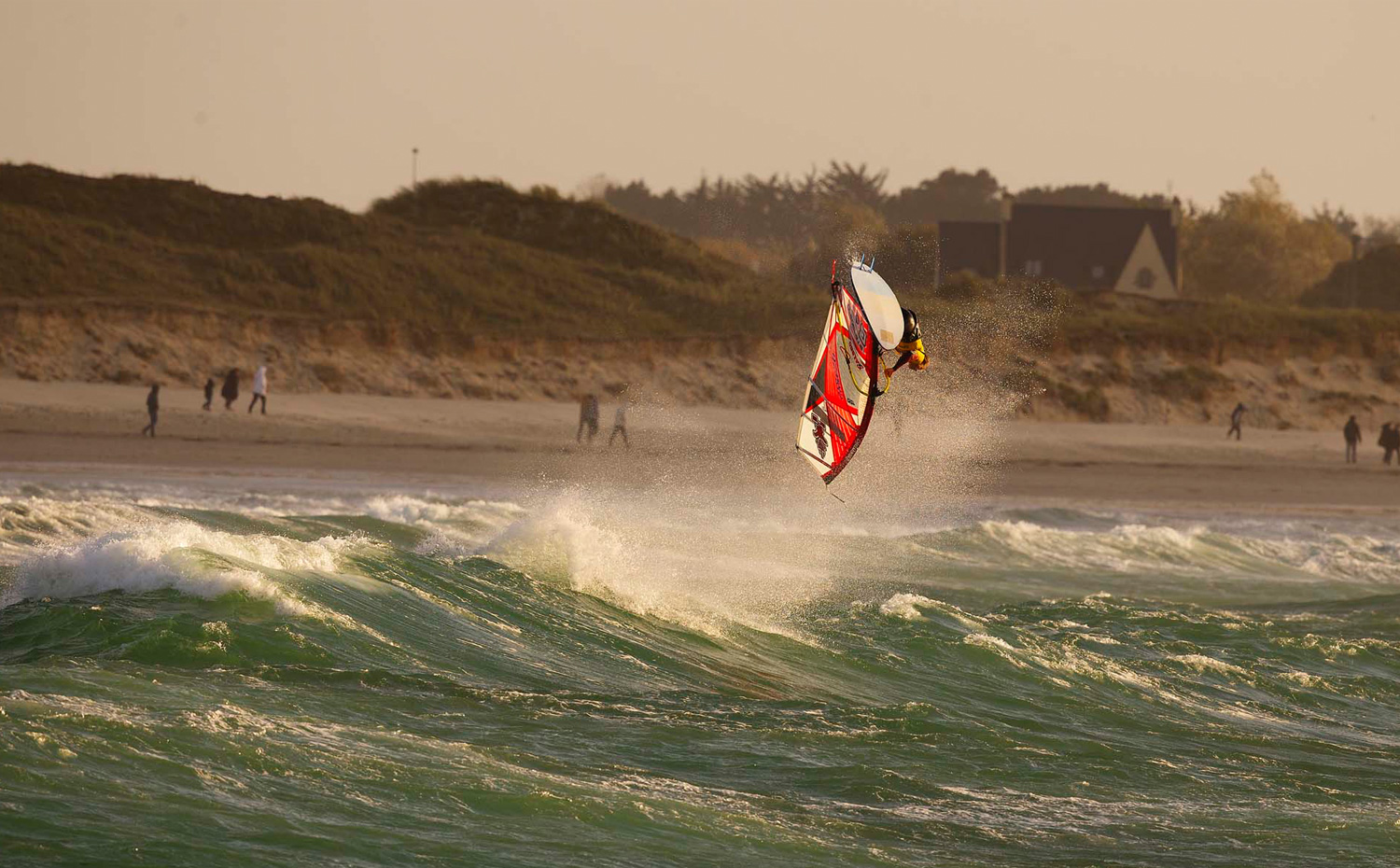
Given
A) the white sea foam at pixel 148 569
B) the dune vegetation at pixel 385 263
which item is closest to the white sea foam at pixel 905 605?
the white sea foam at pixel 148 569

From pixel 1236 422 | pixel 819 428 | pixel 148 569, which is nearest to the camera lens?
pixel 819 428

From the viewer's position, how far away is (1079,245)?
224 feet

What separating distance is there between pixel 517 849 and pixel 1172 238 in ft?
222

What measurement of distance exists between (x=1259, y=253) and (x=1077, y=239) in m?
20.6

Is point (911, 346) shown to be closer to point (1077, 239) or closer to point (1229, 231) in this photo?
point (1077, 239)

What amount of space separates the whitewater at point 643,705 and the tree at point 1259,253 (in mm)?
68334

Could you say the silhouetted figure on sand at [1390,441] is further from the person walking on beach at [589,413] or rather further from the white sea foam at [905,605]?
the white sea foam at [905,605]

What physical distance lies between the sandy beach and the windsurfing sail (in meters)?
15.0

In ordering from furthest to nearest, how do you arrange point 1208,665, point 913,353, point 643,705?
point 1208,665 < point 643,705 < point 913,353

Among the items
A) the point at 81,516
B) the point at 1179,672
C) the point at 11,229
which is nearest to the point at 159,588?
the point at 81,516

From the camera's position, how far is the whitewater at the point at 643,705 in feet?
26.1

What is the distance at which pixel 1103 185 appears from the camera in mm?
138625

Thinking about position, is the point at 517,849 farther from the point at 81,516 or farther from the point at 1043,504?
the point at 1043,504

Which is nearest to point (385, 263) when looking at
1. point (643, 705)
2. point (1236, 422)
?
point (1236, 422)
